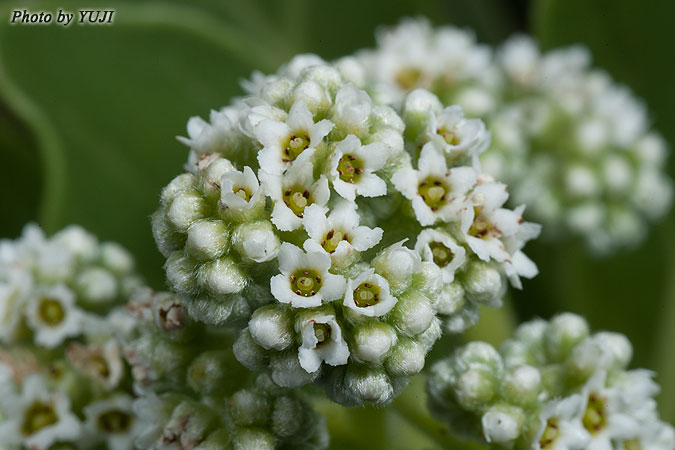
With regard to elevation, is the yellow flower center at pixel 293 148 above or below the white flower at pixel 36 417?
above

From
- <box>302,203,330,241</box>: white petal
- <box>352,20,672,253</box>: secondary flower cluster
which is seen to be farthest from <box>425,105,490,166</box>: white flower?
<box>352,20,672,253</box>: secondary flower cluster

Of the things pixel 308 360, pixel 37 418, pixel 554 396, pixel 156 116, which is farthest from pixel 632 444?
pixel 156 116

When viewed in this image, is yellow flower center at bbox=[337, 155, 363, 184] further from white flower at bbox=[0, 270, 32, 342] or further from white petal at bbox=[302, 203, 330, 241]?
white flower at bbox=[0, 270, 32, 342]

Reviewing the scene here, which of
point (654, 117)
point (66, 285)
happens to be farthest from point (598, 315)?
point (66, 285)

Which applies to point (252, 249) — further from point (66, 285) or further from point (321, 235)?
point (66, 285)

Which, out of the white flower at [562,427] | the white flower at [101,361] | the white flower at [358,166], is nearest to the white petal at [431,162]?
the white flower at [358,166]

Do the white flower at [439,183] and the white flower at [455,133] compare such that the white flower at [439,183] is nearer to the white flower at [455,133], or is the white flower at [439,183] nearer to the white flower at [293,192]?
the white flower at [455,133]

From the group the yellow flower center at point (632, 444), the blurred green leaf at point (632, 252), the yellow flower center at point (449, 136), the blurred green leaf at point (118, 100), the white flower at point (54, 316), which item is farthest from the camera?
the blurred green leaf at point (632, 252)
